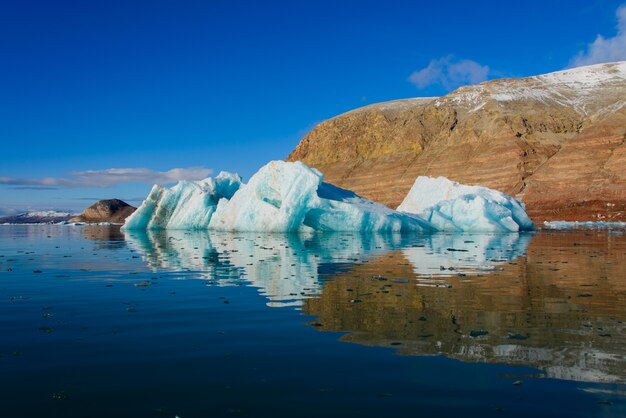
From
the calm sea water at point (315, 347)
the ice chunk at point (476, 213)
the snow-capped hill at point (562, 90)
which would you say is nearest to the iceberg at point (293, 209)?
the ice chunk at point (476, 213)

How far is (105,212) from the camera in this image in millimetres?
146125

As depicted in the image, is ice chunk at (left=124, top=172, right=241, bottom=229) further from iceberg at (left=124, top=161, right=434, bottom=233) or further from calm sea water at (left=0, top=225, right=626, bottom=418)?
calm sea water at (left=0, top=225, right=626, bottom=418)

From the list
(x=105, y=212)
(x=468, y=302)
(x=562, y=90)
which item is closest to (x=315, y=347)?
(x=468, y=302)

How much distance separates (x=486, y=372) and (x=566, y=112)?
10837 centimetres

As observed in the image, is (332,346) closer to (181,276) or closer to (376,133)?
(181,276)

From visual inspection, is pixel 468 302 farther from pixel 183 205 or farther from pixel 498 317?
pixel 183 205

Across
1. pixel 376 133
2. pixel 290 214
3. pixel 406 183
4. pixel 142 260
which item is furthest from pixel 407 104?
pixel 142 260

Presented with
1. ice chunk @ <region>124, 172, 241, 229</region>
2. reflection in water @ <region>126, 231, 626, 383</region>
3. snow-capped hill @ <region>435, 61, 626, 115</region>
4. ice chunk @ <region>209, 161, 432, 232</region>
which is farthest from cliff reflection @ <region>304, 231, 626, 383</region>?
snow-capped hill @ <region>435, 61, 626, 115</region>

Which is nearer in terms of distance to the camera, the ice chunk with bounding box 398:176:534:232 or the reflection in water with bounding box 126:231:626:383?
Result: the reflection in water with bounding box 126:231:626:383

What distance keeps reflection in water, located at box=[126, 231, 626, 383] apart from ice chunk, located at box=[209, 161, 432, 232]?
17.6 meters

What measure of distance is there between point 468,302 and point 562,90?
383 feet

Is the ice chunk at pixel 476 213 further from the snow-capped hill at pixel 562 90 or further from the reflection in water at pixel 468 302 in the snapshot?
the snow-capped hill at pixel 562 90

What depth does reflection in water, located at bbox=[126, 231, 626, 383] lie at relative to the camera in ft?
19.0

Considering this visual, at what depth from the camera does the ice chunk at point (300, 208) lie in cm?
3409
